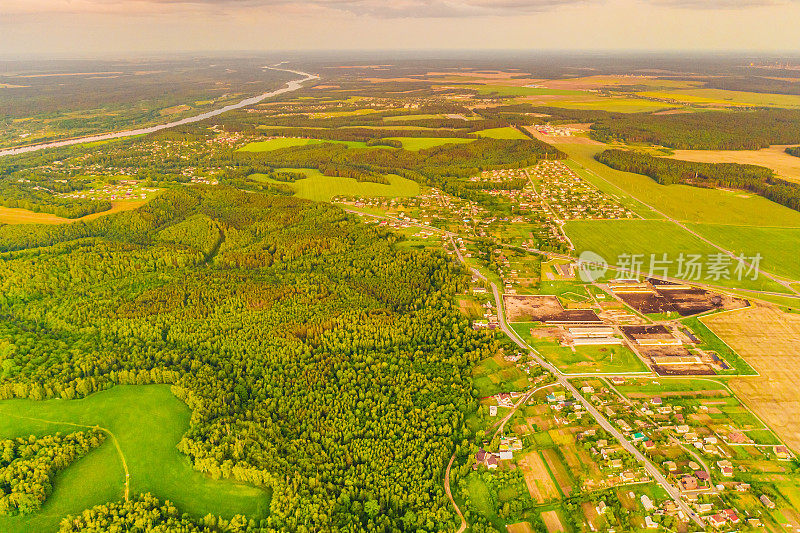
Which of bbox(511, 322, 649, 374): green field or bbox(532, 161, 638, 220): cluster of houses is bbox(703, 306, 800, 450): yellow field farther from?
bbox(532, 161, 638, 220): cluster of houses

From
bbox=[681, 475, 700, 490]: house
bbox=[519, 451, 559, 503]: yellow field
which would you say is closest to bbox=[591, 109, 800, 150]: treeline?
bbox=[681, 475, 700, 490]: house

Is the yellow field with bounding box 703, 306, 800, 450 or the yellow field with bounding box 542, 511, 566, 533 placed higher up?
the yellow field with bounding box 703, 306, 800, 450

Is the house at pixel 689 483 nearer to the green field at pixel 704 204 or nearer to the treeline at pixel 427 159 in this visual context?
the green field at pixel 704 204

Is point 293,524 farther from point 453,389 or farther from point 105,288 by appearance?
point 105,288

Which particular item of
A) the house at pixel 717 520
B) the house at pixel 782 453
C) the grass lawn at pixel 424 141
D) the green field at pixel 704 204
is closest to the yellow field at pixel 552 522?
the house at pixel 717 520

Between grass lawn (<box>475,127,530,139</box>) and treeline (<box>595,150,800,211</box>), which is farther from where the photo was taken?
grass lawn (<box>475,127,530,139</box>)

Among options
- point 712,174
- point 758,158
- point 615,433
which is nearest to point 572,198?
point 712,174

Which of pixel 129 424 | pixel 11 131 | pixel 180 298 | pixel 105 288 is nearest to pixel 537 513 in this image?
pixel 129 424
